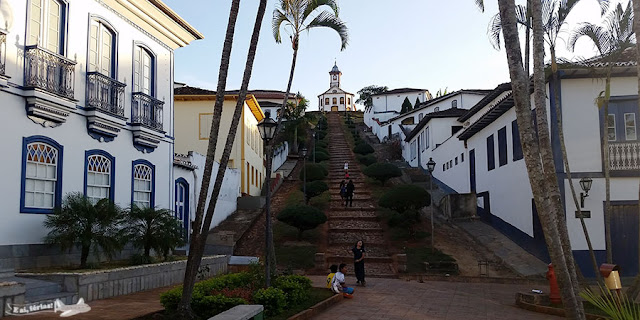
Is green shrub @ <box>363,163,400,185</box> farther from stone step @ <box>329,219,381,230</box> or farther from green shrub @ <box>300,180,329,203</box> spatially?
stone step @ <box>329,219,381,230</box>

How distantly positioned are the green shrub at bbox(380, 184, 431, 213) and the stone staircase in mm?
1527

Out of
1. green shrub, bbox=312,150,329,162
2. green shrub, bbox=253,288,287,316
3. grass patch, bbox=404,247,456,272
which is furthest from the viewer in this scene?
green shrub, bbox=312,150,329,162

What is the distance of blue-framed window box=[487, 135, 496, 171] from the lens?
2338 centimetres

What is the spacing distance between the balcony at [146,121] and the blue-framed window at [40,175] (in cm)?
304

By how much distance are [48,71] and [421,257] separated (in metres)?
14.1

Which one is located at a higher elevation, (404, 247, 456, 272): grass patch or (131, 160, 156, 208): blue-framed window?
(131, 160, 156, 208): blue-framed window

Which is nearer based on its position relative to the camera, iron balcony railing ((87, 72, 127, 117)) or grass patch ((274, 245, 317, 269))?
iron balcony railing ((87, 72, 127, 117))

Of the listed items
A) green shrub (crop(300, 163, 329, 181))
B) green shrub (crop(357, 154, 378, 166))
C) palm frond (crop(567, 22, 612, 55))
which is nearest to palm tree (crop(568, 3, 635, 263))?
palm frond (crop(567, 22, 612, 55))

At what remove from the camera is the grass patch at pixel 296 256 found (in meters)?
19.9

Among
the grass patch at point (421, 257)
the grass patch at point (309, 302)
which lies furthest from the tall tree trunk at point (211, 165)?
the grass patch at point (421, 257)

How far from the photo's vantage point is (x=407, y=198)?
23.5 m

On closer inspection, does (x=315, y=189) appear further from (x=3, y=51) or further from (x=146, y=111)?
(x=3, y=51)

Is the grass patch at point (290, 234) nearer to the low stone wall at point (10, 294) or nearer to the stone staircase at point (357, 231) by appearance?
the stone staircase at point (357, 231)

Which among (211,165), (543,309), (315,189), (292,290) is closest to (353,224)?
(315,189)
